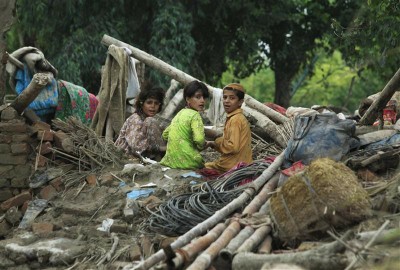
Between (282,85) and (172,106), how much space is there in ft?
27.7

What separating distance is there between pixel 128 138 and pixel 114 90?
1.26 m

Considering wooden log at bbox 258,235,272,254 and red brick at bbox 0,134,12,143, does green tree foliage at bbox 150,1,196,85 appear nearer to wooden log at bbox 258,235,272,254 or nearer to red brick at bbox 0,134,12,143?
red brick at bbox 0,134,12,143

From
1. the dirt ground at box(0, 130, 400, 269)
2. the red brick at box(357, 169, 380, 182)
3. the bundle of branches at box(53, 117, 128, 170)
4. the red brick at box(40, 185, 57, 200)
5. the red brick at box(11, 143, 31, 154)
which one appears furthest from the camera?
the bundle of branches at box(53, 117, 128, 170)

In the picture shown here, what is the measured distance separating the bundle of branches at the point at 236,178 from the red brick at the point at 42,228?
1.25 metres

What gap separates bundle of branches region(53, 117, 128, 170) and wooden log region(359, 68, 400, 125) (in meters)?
2.52

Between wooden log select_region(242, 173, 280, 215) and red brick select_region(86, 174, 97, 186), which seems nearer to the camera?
wooden log select_region(242, 173, 280, 215)

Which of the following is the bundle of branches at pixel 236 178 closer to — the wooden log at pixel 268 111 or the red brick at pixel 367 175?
the red brick at pixel 367 175

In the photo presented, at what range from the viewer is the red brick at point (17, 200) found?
693 centimetres

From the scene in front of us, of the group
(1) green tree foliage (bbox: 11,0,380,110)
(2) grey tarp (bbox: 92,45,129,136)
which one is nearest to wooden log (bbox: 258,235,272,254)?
(2) grey tarp (bbox: 92,45,129,136)

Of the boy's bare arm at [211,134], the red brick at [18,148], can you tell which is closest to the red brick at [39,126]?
the red brick at [18,148]

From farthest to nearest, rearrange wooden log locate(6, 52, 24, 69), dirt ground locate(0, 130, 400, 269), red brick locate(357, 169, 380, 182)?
wooden log locate(6, 52, 24, 69) → red brick locate(357, 169, 380, 182) → dirt ground locate(0, 130, 400, 269)

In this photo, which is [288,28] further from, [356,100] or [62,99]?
[356,100]

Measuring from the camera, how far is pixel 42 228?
6.07m

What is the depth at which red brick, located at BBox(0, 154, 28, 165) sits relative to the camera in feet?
23.2
